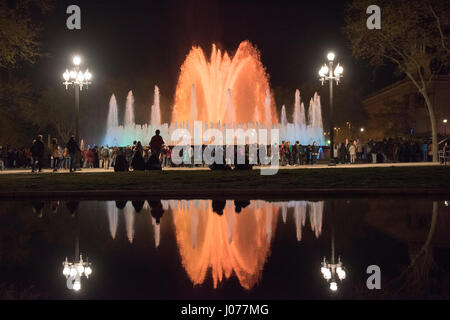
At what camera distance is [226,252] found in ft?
Result: 24.4

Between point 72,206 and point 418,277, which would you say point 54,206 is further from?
point 418,277

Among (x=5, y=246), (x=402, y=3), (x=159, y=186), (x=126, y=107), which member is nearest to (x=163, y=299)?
(x=5, y=246)

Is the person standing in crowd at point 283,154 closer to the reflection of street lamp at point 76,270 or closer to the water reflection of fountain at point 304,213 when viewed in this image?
the water reflection of fountain at point 304,213

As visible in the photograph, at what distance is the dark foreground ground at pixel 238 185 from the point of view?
51.5 ft

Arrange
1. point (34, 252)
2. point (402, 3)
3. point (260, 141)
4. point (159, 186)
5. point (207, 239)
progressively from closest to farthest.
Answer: point (34, 252) → point (207, 239) → point (159, 186) → point (402, 3) → point (260, 141)

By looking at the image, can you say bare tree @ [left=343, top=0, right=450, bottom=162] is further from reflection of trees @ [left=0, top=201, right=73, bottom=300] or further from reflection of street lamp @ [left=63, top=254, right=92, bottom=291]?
Answer: reflection of street lamp @ [left=63, top=254, right=92, bottom=291]

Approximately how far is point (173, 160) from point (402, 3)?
59.9 feet

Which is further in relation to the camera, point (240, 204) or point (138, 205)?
point (240, 204)

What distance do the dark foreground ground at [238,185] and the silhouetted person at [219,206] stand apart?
1.38 metres

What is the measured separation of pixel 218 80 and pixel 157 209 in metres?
33.0

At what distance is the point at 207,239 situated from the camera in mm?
8500

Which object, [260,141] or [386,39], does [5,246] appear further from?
[260,141]

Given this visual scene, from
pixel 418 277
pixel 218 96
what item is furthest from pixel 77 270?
pixel 218 96
